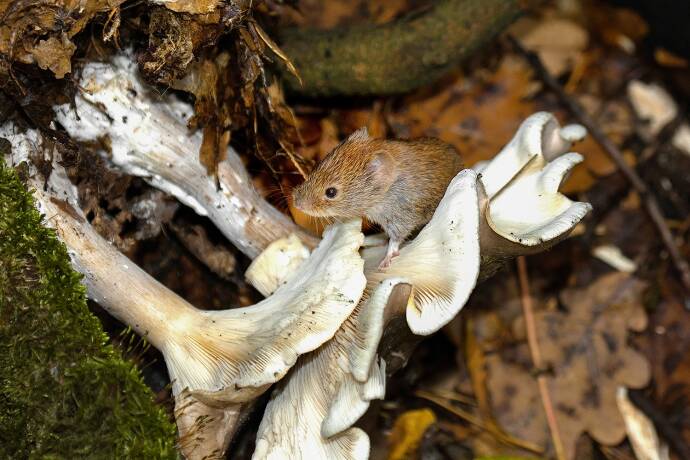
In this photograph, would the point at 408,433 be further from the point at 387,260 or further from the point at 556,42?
Result: the point at 556,42

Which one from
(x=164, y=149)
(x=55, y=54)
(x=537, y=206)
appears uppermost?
(x=55, y=54)

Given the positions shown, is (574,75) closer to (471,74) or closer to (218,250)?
(471,74)

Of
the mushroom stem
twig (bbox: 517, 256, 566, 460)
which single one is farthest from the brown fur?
twig (bbox: 517, 256, 566, 460)

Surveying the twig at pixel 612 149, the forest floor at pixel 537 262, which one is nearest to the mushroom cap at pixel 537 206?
the forest floor at pixel 537 262

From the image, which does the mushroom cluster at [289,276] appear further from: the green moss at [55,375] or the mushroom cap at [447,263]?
the green moss at [55,375]

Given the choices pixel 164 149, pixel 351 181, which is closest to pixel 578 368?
pixel 351 181

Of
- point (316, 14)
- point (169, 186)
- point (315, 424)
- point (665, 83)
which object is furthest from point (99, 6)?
point (665, 83)
